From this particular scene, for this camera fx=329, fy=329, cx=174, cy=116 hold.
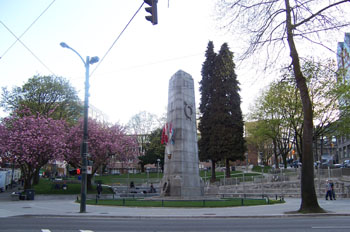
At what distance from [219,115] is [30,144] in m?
27.6

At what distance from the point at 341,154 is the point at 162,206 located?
223 feet

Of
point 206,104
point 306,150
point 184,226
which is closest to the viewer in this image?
point 184,226

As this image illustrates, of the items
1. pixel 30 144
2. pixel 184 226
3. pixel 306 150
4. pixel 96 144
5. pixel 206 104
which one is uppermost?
pixel 206 104

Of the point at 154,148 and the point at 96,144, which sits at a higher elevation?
the point at 154,148

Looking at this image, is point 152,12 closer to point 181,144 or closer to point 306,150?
point 306,150

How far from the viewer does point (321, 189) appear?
98.5 ft

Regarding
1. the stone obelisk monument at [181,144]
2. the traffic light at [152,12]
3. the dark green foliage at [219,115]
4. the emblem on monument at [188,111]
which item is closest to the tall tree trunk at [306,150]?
the traffic light at [152,12]

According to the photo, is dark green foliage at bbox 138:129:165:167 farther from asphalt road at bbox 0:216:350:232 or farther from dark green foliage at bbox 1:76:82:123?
asphalt road at bbox 0:216:350:232

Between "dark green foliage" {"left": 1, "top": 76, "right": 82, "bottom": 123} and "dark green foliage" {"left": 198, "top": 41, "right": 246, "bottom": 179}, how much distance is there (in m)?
21.1

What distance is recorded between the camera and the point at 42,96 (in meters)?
46.9

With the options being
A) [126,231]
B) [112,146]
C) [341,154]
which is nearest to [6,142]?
[112,146]

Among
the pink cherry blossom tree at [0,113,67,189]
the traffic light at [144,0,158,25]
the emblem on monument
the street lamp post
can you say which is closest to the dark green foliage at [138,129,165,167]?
the pink cherry blossom tree at [0,113,67,189]

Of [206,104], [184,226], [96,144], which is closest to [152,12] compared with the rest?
[184,226]

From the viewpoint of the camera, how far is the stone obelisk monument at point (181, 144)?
85.7 ft
